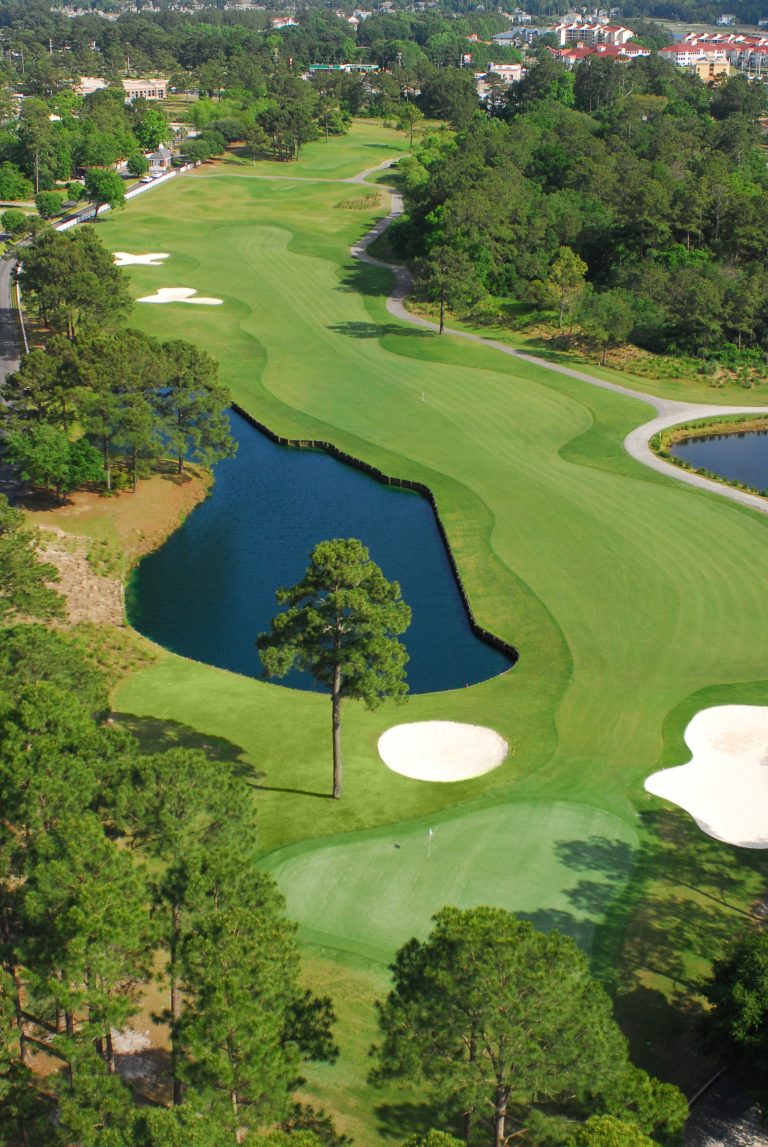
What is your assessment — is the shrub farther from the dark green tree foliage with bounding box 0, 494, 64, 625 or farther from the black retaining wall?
the dark green tree foliage with bounding box 0, 494, 64, 625

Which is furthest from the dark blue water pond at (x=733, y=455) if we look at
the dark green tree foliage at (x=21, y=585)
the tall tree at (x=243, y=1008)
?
the tall tree at (x=243, y=1008)

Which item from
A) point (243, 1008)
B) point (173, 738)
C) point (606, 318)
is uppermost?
point (606, 318)

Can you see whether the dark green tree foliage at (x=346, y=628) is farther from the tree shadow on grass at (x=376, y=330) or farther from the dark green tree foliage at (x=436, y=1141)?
the tree shadow on grass at (x=376, y=330)

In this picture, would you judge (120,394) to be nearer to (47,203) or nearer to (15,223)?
(15,223)

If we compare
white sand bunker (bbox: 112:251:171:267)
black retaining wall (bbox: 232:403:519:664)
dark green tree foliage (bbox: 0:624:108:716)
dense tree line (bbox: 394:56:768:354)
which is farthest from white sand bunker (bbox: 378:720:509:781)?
white sand bunker (bbox: 112:251:171:267)

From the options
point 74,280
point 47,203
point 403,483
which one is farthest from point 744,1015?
point 47,203

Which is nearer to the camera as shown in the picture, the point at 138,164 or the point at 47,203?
the point at 47,203
